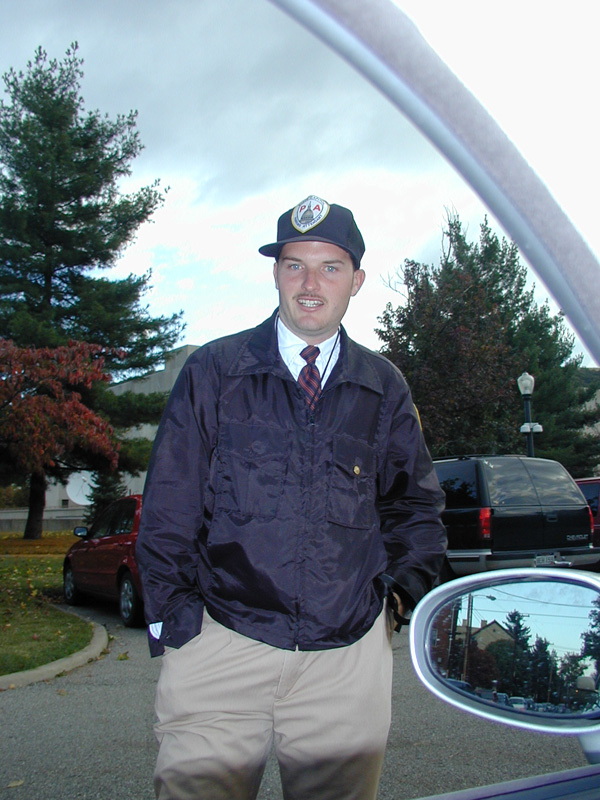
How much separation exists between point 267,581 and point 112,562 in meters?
7.15

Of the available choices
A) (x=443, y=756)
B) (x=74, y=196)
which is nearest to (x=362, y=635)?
(x=443, y=756)

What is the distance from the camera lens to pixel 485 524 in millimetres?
9008

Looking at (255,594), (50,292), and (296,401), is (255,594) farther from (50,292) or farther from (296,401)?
(50,292)

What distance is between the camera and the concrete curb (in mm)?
5551

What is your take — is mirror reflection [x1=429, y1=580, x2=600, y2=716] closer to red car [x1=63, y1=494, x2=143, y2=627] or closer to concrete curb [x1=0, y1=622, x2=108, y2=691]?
concrete curb [x1=0, y1=622, x2=108, y2=691]

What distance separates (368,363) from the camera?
2285mm

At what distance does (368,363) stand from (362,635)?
2.53ft

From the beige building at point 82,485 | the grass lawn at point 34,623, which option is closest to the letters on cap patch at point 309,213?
the grass lawn at point 34,623

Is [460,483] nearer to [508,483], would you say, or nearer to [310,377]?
[508,483]

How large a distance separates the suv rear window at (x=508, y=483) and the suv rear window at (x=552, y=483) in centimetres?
9

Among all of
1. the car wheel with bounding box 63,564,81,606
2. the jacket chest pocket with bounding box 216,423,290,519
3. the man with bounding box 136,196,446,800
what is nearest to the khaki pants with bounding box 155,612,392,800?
the man with bounding box 136,196,446,800

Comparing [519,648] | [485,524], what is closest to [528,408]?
[485,524]

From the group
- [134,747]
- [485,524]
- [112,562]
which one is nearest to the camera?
[134,747]

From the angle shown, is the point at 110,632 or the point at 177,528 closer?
the point at 177,528
